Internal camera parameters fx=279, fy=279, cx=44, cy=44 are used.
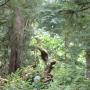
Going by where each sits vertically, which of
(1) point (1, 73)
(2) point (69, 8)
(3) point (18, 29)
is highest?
(2) point (69, 8)

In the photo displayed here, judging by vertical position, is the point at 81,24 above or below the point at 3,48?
above

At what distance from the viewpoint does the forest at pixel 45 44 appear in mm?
5656

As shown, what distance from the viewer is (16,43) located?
10.8 metres

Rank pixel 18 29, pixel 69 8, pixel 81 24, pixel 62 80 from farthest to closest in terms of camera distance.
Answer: pixel 18 29
pixel 62 80
pixel 81 24
pixel 69 8

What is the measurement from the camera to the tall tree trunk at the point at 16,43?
10.7m

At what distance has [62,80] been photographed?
781cm

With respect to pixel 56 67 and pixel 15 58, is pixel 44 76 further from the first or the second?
pixel 15 58

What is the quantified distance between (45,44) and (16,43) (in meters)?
4.49

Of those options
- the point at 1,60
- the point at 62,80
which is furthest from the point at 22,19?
the point at 62,80

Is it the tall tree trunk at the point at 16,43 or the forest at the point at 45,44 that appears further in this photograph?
the tall tree trunk at the point at 16,43

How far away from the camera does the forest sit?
566 centimetres

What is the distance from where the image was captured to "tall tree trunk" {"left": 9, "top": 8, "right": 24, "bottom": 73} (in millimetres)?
10672

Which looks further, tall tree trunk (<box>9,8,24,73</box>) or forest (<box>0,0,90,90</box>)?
tall tree trunk (<box>9,8,24,73</box>)

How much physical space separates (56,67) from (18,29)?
2164 mm
